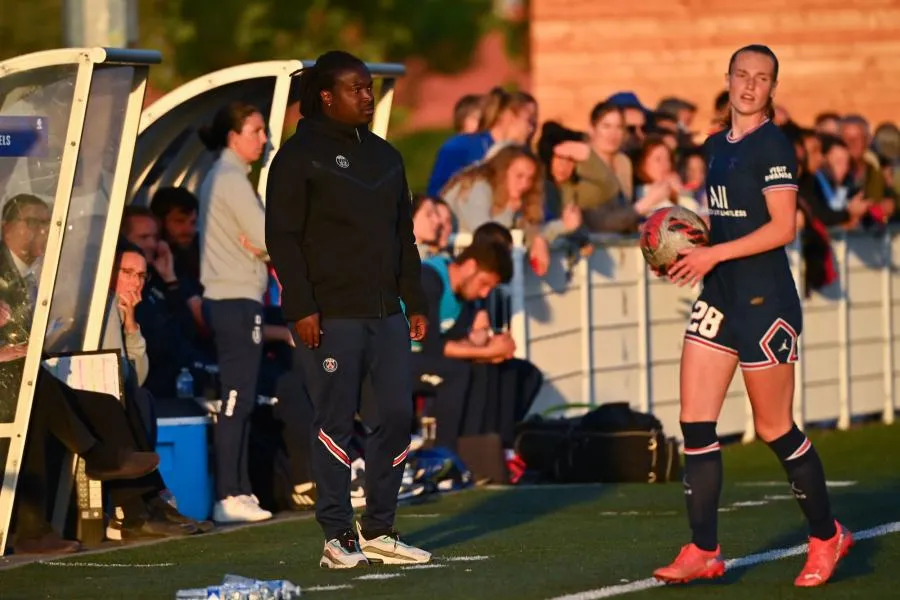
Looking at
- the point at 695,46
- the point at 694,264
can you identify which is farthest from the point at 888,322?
the point at 694,264

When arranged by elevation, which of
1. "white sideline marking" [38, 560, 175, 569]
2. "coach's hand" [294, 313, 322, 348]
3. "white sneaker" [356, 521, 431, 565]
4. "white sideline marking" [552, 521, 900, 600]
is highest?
"coach's hand" [294, 313, 322, 348]

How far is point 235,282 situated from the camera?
12.8m

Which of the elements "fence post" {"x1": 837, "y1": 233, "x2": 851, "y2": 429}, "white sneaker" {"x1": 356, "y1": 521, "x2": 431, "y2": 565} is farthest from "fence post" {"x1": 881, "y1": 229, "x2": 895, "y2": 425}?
"white sneaker" {"x1": 356, "y1": 521, "x2": 431, "y2": 565}

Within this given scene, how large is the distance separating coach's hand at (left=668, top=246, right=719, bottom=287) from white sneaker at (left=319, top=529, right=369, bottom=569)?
1.87m

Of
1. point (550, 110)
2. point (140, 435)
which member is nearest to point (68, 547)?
point (140, 435)

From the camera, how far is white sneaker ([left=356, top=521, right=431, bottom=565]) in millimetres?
9992

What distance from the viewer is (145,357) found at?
1221 cm

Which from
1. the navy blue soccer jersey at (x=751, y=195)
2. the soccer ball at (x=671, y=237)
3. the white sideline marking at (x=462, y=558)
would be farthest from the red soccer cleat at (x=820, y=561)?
the white sideline marking at (x=462, y=558)

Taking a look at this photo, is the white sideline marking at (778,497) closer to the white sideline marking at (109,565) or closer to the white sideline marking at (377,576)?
the white sideline marking at (377,576)

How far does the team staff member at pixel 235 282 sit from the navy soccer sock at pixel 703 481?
3.81 meters

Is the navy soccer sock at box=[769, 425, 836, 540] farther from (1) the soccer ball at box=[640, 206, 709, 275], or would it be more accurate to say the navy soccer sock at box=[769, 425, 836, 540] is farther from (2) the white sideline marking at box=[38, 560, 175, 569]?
(2) the white sideline marking at box=[38, 560, 175, 569]

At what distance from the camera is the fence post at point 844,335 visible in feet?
59.1

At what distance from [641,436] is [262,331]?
8.88 ft

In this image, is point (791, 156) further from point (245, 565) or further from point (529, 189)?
point (529, 189)
